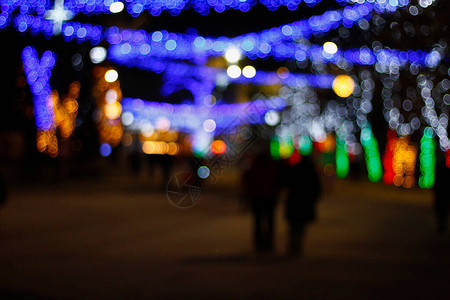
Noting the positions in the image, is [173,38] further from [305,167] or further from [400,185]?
[400,185]

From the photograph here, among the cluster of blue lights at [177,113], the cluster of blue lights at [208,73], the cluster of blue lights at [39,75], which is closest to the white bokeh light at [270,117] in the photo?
the cluster of blue lights at [208,73]

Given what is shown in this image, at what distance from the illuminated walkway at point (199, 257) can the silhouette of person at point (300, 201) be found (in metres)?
0.33

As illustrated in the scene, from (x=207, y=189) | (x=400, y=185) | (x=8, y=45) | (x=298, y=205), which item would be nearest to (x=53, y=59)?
(x=8, y=45)

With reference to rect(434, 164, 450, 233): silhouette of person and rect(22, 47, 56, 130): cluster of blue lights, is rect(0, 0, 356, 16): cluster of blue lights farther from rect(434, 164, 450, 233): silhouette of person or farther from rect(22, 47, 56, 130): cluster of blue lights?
rect(22, 47, 56, 130): cluster of blue lights

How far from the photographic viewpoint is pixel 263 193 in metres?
9.70

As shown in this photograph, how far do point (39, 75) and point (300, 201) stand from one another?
20.8 m

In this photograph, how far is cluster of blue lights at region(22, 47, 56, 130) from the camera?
2686 centimetres

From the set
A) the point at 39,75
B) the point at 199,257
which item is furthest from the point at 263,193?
the point at 39,75

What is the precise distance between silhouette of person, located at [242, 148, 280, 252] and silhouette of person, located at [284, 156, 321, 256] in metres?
0.41

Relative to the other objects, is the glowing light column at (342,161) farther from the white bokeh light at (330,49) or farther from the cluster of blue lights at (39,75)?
the white bokeh light at (330,49)

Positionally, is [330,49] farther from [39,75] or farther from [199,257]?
[39,75]

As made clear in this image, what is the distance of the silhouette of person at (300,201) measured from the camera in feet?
30.2

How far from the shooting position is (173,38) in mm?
18734

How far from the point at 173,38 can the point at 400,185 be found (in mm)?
18186
